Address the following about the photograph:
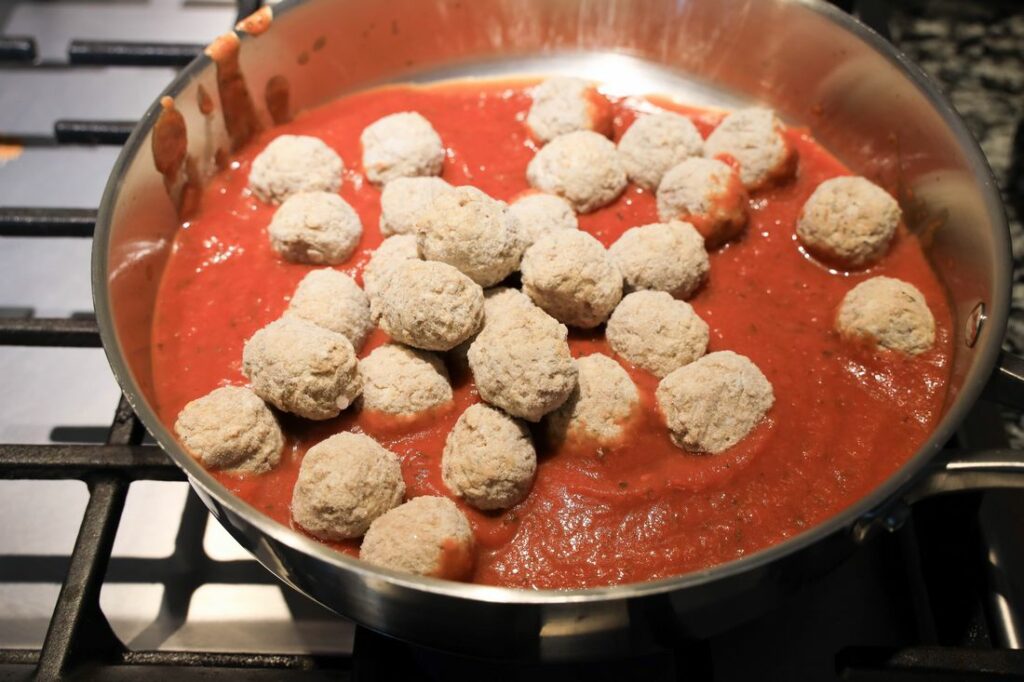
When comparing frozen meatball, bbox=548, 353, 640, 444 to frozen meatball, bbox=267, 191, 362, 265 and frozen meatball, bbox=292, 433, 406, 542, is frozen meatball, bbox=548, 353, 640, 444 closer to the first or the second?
frozen meatball, bbox=292, 433, 406, 542

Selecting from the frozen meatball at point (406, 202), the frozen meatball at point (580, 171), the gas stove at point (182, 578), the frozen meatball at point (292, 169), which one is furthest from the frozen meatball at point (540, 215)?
the gas stove at point (182, 578)

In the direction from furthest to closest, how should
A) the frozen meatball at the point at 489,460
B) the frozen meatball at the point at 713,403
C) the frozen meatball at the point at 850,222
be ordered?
the frozen meatball at the point at 850,222 → the frozen meatball at the point at 713,403 → the frozen meatball at the point at 489,460

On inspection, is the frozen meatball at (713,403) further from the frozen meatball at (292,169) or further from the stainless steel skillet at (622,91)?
the frozen meatball at (292,169)

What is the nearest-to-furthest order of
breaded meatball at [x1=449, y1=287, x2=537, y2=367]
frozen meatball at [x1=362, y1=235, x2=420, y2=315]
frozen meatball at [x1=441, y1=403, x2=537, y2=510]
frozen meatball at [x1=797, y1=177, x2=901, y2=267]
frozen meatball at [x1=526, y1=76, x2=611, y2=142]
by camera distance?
1. frozen meatball at [x1=441, y1=403, x2=537, y2=510]
2. breaded meatball at [x1=449, y1=287, x2=537, y2=367]
3. frozen meatball at [x1=362, y1=235, x2=420, y2=315]
4. frozen meatball at [x1=797, y1=177, x2=901, y2=267]
5. frozen meatball at [x1=526, y1=76, x2=611, y2=142]

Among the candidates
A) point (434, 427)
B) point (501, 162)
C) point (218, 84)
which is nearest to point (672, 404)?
point (434, 427)

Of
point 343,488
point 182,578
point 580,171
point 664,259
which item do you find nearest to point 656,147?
point 580,171

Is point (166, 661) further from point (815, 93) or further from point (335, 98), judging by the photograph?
point (815, 93)

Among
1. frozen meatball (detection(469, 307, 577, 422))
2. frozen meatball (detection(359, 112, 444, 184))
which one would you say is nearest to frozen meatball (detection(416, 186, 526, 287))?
frozen meatball (detection(469, 307, 577, 422))
